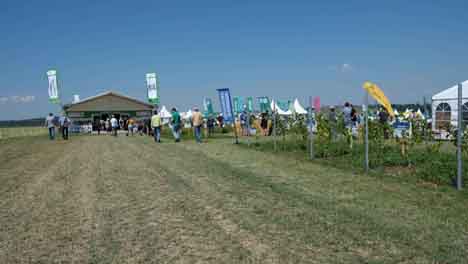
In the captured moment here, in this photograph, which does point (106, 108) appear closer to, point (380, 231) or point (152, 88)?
point (152, 88)

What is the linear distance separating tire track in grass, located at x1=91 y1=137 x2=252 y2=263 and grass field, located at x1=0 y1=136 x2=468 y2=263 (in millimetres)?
12

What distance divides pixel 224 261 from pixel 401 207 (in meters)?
2.92

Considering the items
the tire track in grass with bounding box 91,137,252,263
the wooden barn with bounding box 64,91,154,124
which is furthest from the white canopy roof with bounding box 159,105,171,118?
the tire track in grass with bounding box 91,137,252,263

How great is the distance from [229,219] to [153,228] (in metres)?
0.90

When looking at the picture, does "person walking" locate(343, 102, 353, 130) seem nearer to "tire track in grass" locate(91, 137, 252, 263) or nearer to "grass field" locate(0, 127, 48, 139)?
"tire track in grass" locate(91, 137, 252, 263)

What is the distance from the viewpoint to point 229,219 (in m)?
4.71

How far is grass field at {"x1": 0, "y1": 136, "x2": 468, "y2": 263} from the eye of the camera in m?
3.61

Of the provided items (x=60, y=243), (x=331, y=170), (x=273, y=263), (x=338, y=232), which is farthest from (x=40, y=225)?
(x=331, y=170)

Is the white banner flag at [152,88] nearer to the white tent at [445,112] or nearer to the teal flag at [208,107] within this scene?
the teal flag at [208,107]

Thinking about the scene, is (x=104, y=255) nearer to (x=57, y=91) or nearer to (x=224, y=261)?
(x=224, y=261)

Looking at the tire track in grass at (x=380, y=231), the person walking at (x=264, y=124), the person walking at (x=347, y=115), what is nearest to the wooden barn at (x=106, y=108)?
the person walking at (x=264, y=124)

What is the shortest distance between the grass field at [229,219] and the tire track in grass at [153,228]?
0.01 metres

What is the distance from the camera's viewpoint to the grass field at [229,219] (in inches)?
142

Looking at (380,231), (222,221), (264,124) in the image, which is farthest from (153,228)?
(264,124)
